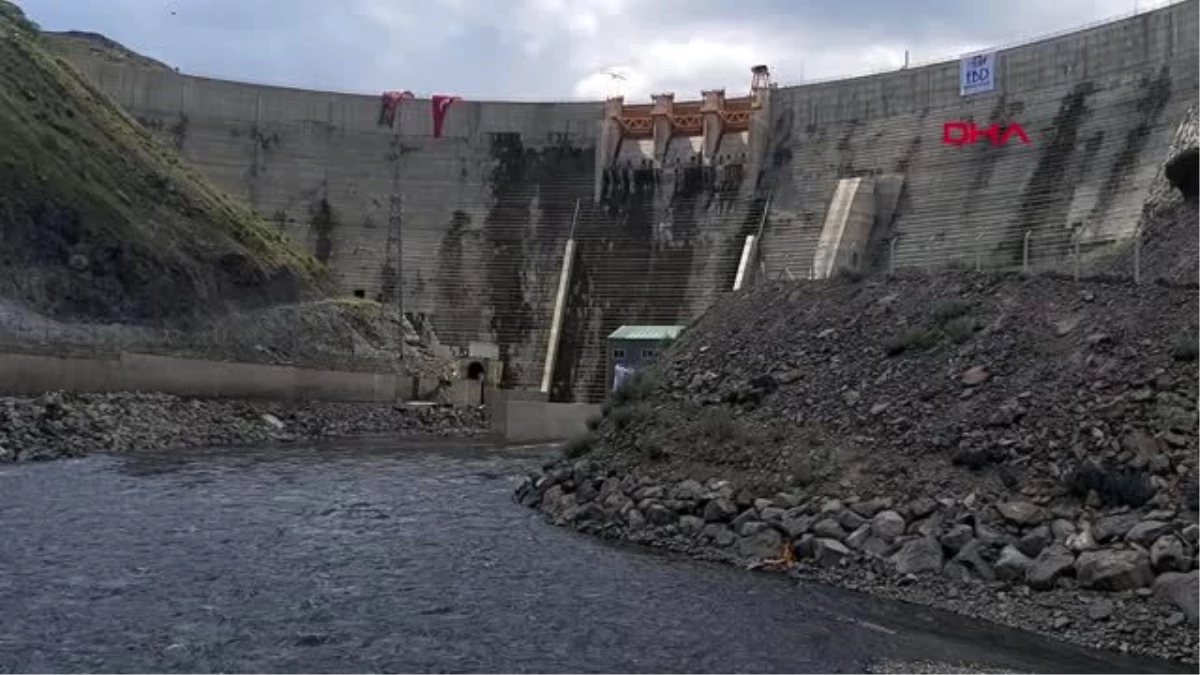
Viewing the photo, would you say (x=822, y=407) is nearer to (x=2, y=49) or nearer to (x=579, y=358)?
(x=579, y=358)

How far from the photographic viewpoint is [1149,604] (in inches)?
519

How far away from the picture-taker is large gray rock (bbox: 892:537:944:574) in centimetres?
1533

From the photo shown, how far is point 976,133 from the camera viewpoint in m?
54.2

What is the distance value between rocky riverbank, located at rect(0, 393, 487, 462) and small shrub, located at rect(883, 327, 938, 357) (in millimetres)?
22000

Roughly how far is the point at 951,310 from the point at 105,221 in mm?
38736

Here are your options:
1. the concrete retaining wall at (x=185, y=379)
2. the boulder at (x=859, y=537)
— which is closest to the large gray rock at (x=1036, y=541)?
the boulder at (x=859, y=537)

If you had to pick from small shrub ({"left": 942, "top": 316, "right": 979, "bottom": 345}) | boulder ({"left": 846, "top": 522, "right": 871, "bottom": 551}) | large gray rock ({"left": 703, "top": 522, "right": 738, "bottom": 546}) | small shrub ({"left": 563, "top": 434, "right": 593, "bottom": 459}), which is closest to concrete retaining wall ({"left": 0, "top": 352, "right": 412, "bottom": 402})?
small shrub ({"left": 563, "top": 434, "right": 593, "bottom": 459})

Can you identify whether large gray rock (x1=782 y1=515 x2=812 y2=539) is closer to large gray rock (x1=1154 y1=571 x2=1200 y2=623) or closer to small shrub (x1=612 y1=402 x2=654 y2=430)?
large gray rock (x1=1154 y1=571 x2=1200 y2=623)

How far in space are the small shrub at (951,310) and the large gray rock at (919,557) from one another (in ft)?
21.4

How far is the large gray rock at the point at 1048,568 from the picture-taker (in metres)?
14.2

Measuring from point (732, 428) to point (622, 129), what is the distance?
47879 millimetres

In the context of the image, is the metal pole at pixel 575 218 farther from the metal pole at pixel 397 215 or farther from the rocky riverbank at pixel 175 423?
the rocky riverbank at pixel 175 423

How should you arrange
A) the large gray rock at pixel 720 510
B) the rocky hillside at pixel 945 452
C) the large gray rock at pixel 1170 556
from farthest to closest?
the large gray rock at pixel 720 510 → the rocky hillside at pixel 945 452 → the large gray rock at pixel 1170 556

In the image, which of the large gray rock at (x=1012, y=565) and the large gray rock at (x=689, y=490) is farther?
the large gray rock at (x=689, y=490)
